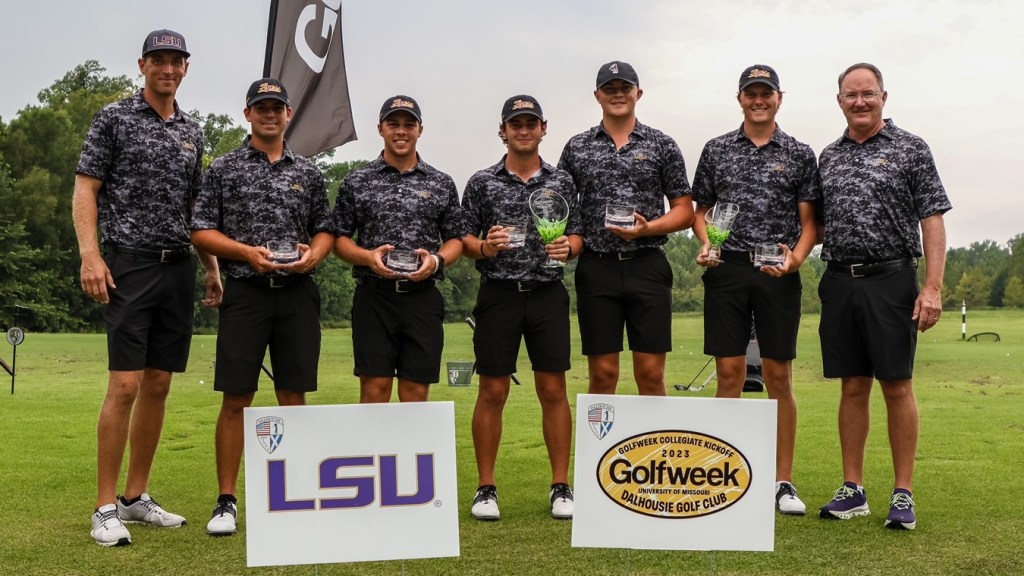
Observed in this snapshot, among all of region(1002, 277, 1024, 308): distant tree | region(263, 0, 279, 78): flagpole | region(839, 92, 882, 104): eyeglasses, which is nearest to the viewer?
region(839, 92, 882, 104): eyeglasses

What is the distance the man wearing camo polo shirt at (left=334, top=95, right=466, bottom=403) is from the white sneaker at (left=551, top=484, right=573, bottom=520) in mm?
942

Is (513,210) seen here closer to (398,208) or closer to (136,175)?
(398,208)

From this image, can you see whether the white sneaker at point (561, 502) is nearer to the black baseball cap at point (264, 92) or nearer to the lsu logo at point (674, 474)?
the lsu logo at point (674, 474)

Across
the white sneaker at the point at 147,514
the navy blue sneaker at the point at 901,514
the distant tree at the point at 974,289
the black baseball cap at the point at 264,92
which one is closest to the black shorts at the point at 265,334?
the white sneaker at the point at 147,514

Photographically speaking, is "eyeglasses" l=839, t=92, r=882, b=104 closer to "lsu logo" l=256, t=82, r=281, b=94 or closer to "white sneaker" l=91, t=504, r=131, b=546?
"lsu logo" l=256, t=82, r=281, b=94

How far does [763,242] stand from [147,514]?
3.80 m

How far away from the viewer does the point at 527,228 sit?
581 centimetres

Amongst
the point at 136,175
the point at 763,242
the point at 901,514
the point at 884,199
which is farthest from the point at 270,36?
the point at 901,514

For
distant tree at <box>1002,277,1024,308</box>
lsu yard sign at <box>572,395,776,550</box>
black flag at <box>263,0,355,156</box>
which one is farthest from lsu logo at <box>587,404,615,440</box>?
distant tree at <box>1002,277,1024,308</box>

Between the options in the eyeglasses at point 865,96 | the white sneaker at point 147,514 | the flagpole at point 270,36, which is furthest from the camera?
the flagpole at point 270,36

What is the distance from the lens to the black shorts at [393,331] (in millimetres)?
5656

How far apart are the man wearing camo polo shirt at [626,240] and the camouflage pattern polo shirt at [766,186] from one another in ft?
0.88

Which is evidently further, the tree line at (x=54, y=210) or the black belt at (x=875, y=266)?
the tree line at (x=54, y=210)

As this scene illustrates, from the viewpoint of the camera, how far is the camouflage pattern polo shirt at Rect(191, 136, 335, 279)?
5.39m
